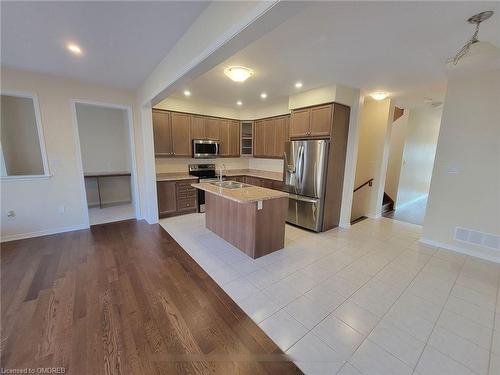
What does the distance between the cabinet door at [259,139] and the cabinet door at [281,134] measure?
1.49ft

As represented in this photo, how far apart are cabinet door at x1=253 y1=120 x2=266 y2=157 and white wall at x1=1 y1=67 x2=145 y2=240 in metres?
3.11

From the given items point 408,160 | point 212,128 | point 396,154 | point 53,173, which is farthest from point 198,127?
point 408,160

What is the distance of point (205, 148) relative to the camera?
16.4ft

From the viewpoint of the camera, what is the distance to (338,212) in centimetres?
411

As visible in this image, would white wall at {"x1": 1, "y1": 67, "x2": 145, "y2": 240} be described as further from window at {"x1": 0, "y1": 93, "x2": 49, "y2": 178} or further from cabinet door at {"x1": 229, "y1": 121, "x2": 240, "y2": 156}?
cabinet door at {"x1": 229, "y1": 121, "x2": 240, "y2": 156}

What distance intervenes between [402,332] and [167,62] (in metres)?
3.71

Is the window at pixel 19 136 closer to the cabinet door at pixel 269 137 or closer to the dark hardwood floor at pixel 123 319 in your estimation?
the dark hardwood floor at pixel 123 319

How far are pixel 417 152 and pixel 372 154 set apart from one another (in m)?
2.45

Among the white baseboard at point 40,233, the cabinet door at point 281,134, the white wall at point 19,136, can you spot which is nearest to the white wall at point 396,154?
the cabinet door at point 281,134

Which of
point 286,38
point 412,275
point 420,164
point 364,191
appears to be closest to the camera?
point 286,38

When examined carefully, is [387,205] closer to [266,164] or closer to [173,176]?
[266,164]

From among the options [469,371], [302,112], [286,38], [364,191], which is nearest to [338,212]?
[364,191]

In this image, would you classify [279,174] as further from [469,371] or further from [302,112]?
[469,371]

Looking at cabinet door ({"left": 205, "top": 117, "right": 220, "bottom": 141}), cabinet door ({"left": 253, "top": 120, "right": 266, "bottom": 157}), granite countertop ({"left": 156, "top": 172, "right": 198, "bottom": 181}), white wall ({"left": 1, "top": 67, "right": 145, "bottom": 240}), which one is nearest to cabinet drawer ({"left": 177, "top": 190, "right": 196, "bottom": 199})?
granite countertop ({"left": 156, "top": 172, "right": 198, "bottom": 181})
